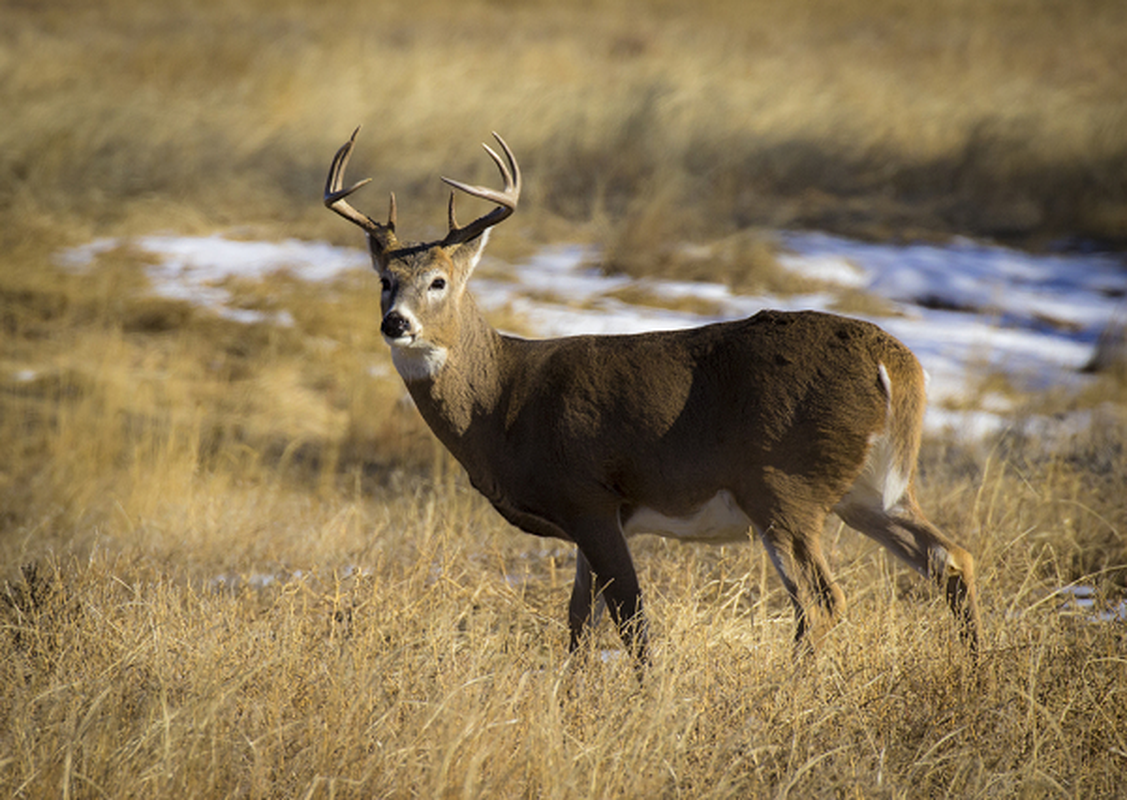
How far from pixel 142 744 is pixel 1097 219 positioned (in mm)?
13009

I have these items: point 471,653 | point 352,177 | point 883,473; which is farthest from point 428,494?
point 352,177

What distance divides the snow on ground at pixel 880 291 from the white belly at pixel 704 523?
416cm

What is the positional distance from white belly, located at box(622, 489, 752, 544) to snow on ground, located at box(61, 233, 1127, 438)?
4.16 metres

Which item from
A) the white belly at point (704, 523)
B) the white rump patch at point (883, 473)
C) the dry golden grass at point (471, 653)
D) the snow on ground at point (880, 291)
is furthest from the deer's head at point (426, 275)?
the snow on ground at point (880, 291)

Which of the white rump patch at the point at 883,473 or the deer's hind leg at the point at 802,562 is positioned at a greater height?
the white rump patch at the point at 883,473

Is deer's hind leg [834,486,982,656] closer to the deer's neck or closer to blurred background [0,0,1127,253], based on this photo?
the deer's neck

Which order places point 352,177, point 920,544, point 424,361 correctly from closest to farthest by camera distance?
1. point 920,544
2. point 424,361
3. point 352,177

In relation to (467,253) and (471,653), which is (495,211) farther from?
(471,653)

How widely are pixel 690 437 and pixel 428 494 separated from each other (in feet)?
8.74

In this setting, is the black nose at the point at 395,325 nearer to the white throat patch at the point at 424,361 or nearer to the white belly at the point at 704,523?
the white throat patch at the point at 424,361

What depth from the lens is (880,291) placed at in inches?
412

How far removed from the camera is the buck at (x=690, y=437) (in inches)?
154

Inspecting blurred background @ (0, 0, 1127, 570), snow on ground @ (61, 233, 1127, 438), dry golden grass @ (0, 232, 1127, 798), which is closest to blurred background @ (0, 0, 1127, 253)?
blurred background @ (0, 0, 1127, 570)

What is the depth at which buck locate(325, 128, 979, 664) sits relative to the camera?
12.8ft
